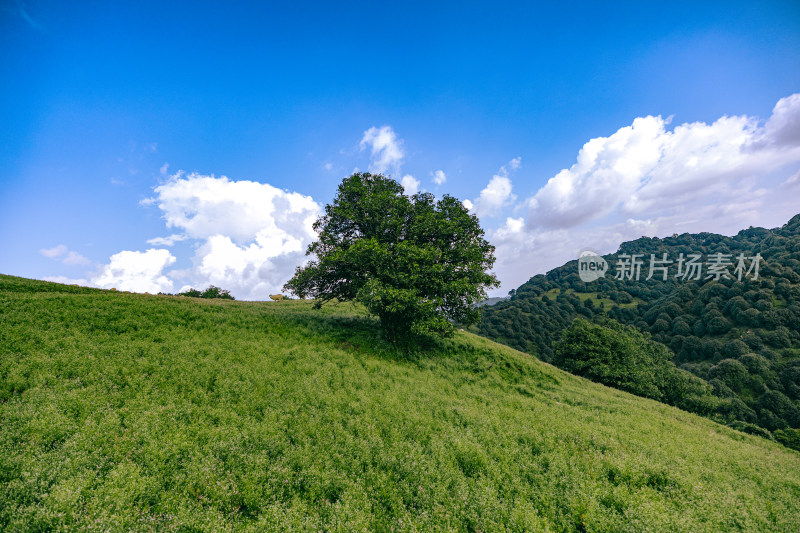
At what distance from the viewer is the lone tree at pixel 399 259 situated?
65.8ft

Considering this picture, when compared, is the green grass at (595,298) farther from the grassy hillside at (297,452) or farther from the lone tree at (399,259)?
the grassy hillside at (297,452)

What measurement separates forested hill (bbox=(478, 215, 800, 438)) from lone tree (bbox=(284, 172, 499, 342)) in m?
16.6

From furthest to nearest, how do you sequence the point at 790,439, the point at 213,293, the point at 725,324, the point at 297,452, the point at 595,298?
the point at 595,298 < the point at 725,324 < the point at 213,293 < the point at 790,439 < the point at 297,452

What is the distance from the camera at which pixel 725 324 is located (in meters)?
90.4

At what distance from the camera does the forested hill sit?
2335 inches

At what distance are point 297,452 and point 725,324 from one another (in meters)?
134

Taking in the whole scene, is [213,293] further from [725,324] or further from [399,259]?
[725,324]

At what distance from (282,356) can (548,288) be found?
20112 centimetres

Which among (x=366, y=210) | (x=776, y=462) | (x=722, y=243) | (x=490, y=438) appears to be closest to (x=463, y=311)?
(x=366, y=210)

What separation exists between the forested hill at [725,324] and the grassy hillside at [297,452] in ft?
82.0

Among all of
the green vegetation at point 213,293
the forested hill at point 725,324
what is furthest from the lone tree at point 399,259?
the green vegetation at point 213,293

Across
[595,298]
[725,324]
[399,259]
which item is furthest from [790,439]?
[595,298]

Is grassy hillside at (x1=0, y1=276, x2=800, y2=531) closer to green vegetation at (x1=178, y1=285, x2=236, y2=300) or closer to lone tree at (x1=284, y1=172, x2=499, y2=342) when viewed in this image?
lone tree at (x1=284, y1=172, x2=499, y2=342)

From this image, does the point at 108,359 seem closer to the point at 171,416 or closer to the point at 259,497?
the point at 171,416
